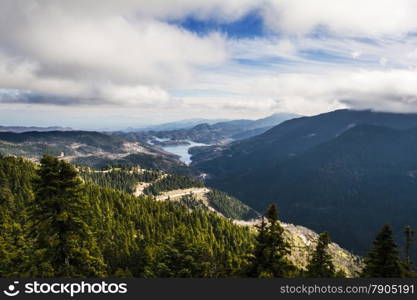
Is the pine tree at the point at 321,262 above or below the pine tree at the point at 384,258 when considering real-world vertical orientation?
below

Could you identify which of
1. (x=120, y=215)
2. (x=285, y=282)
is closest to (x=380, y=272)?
(x=285, y=282)

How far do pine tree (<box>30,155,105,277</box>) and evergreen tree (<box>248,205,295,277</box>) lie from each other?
64.9ft

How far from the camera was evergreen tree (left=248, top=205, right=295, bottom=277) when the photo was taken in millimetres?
37812

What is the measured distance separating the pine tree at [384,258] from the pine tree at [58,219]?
3482 centimetres

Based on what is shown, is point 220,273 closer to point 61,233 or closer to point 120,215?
point 61,233

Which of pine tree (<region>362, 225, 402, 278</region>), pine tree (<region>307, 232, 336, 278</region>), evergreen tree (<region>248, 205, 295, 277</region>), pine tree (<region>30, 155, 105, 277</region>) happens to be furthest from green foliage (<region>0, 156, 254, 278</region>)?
pine tree (<region>362, 225, 402, 278</region>)

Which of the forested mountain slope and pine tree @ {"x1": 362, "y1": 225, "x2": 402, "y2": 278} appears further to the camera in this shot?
pine tree @ {"x1": 362, "y1": 225, "x2": 402, "y2": 278}

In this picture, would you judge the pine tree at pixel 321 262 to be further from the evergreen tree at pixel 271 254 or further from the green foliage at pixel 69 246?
the evergreen tree at pixel 271 254

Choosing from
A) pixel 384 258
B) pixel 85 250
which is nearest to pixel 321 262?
pixel 384 258

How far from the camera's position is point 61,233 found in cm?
3138

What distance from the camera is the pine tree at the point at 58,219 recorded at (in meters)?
30.5

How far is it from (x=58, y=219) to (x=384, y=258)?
1535 inches

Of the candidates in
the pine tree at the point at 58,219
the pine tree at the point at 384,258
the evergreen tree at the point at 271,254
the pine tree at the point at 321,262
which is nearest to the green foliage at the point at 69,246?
the pine tree at the point at 58,219

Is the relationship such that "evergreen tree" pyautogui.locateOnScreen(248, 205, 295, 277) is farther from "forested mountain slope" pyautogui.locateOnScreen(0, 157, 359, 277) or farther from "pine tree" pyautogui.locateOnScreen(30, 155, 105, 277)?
"pine tree" pyautogui.locateOnScreen(30, 155, 105, 277)
